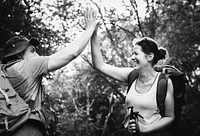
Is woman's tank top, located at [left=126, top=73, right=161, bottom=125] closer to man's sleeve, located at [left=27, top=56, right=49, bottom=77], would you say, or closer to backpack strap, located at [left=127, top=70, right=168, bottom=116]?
backpack strap, located at [left=127, top=70, right=168, bottom=116]

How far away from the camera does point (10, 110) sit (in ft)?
7.18

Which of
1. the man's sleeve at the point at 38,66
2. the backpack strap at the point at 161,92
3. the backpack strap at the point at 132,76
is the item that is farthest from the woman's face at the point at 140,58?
the man's sleeve at the point at 38,66

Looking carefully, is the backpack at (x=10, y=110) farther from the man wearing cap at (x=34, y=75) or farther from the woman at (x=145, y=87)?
the woman at (x=145, y=87)

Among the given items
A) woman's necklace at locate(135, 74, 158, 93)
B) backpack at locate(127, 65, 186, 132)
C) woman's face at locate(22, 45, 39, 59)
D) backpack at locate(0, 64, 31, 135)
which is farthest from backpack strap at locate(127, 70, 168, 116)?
woman's face at locate(22, 45, 39, 59)

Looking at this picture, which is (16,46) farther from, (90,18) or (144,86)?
(144,86)

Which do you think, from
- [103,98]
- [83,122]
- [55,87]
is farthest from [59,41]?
[55,87]

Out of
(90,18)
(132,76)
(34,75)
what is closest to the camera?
(34,75)

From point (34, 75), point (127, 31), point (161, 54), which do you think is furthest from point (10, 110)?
point (127, 31)

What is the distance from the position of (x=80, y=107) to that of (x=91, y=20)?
22.4 metres

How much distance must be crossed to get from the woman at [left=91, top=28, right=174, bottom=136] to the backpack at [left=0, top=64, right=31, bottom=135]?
39.5 inches

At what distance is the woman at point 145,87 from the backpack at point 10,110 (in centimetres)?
100

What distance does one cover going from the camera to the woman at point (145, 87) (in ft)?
8.13

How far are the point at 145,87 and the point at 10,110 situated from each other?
1.39m

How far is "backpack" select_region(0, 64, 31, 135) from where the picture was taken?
214cm
